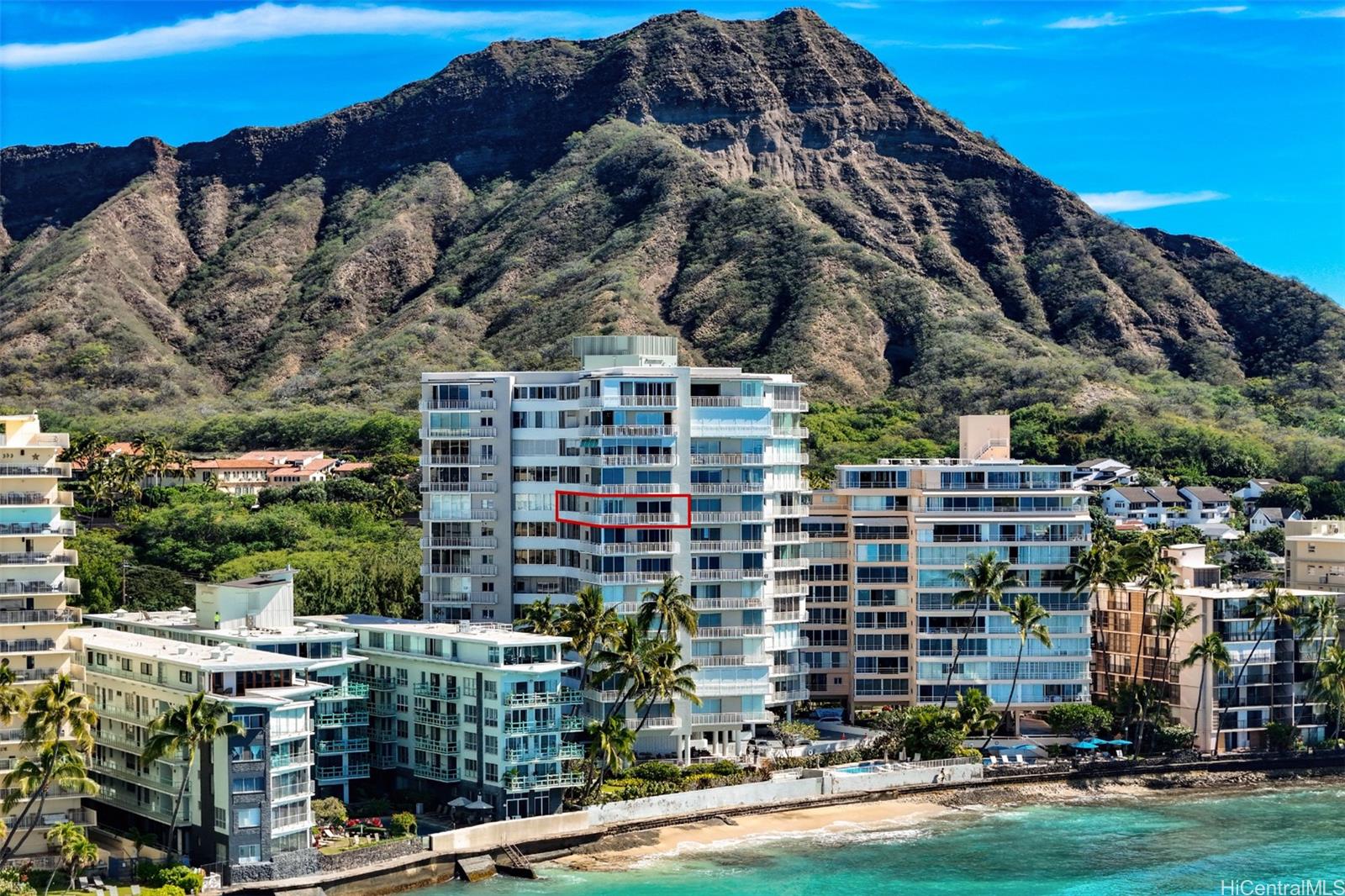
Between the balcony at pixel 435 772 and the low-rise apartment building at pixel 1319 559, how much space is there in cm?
5841

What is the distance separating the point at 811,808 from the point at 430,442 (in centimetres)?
3097

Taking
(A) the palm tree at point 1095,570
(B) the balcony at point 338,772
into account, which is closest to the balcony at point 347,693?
(B) the balcony at point 338,772

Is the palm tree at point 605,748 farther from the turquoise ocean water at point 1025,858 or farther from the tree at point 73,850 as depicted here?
Answer: the tree at point 73,850

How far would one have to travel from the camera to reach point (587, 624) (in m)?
95.2

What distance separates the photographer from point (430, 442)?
109188 mm

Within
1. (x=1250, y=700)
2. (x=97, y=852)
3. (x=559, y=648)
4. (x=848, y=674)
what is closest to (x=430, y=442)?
(x=559, y=648)

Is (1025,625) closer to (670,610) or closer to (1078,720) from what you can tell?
(1078,720)

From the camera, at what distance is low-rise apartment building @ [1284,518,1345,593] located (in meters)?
119

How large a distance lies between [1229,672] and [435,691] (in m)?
47.0

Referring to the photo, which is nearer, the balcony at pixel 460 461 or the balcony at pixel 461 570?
the balcony at pixel 461 570

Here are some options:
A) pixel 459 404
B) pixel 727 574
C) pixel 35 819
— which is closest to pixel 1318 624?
pixel 727 574

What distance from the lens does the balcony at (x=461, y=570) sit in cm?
10775

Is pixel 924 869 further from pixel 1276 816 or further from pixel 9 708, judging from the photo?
pixel 9 708

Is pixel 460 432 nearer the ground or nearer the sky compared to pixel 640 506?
nearer the sky
